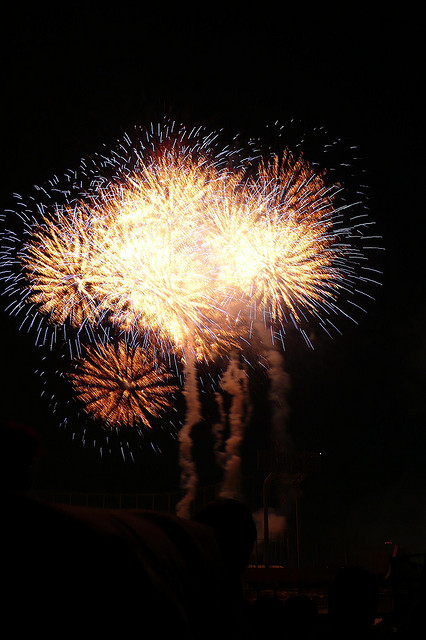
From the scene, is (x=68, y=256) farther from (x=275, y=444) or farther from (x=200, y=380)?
(x=275, y=444)

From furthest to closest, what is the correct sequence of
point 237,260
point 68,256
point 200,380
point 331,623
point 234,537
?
point 200,380
point 237,260
point 68,256
point 331,623
point 234,537

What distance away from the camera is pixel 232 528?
5.00 ft

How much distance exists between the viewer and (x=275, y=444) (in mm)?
27812

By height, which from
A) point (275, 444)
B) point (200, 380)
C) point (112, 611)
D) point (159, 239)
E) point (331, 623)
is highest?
point (159, 239)

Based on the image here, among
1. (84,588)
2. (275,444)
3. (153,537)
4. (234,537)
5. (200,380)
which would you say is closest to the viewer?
(84,588)

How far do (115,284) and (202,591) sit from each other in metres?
18.7

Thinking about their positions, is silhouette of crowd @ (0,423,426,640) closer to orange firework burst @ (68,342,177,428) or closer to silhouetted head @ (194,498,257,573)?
silhouetted head @ (194,498,257,573)

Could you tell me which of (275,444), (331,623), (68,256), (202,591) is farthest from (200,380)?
(202,591)

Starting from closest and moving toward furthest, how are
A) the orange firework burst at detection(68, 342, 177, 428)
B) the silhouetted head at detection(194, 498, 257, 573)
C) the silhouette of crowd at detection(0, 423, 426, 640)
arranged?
the silhouette of crowd at detection(0, 423, 426, 640) → the silhouetted head at detection(194, 498, 257, 573) → the orange firework burst at detection(68, 342, 177, 428)

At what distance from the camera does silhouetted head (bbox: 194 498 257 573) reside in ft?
4.95

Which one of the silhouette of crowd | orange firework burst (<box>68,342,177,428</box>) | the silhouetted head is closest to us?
the silhouette of crowd

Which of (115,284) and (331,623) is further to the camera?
(115,284)

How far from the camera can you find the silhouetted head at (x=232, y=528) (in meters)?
1.51

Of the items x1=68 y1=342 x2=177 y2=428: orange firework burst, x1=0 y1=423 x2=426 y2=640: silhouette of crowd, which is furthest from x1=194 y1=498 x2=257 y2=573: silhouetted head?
x1=68 y1=342 x2=177 y2=428: orange firework burst
